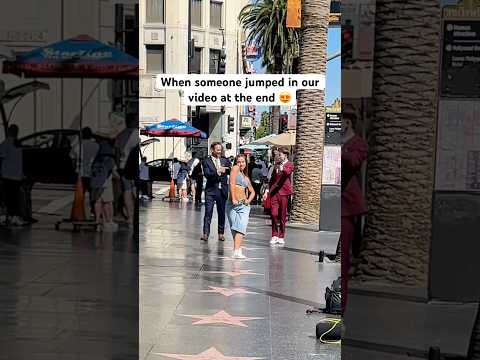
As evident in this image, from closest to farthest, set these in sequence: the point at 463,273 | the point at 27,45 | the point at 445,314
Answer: the point at 27,45 → the point at 463,273 → the point at 445,314

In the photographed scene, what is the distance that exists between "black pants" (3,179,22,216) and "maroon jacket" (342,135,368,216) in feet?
4.33

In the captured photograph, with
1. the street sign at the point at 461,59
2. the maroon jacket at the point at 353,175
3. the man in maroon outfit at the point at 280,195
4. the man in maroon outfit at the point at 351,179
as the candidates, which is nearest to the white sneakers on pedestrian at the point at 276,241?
the man in maroon outfit at the point at 280,195

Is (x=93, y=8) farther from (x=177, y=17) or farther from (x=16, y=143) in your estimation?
(x=177, y=17)

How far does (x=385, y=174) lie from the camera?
11.9ft

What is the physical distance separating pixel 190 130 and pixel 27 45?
26.2 metres

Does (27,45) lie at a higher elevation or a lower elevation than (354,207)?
higher

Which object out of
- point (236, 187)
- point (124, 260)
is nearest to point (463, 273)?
point (124, 260)

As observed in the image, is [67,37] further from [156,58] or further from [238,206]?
[156,58]

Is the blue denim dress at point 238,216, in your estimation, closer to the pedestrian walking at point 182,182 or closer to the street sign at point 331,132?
the street sign at point 331,132

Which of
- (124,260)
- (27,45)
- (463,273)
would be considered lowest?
(463,273)

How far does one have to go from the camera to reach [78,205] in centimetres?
295

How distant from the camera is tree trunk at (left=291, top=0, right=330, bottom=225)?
1692cm

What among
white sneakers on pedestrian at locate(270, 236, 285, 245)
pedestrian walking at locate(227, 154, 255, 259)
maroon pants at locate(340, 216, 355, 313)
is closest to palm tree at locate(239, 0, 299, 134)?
white sneakers on pedestrian at locate(270, 236, 285, 245)

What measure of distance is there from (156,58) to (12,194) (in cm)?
4238
